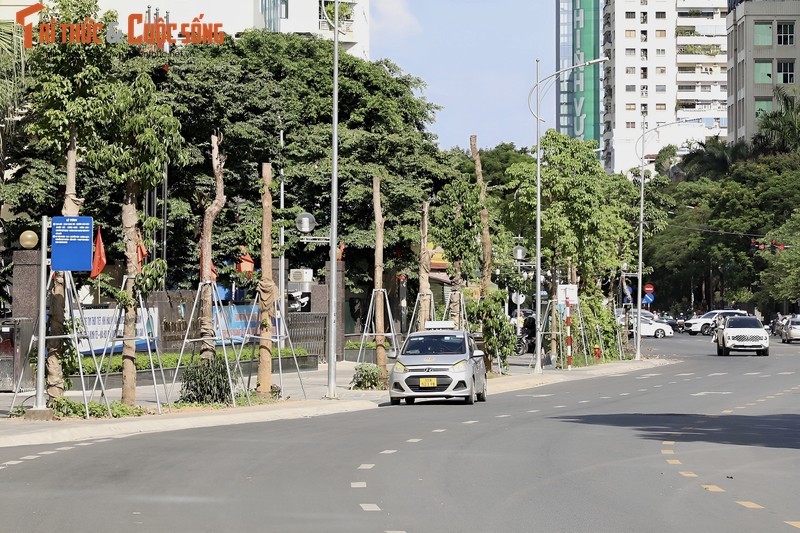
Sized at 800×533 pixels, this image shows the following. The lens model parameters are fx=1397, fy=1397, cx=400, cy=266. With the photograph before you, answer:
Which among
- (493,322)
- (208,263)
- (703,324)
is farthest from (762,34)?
(208,263)

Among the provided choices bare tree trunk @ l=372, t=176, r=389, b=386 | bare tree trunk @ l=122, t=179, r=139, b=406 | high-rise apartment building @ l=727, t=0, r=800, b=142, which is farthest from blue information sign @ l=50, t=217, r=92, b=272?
high-rise apartment building @ l=727, t=0, r=800, b=142

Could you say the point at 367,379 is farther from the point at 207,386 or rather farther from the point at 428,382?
the point at 207,386

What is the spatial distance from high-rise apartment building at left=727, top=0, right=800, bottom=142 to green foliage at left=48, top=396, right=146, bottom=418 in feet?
355

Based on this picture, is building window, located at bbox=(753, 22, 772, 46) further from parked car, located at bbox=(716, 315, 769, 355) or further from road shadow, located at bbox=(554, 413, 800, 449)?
road shadow, located at bbox=(554, 413, 800, 449)

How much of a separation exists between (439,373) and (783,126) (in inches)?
3272

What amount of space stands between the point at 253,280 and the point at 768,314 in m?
85.8

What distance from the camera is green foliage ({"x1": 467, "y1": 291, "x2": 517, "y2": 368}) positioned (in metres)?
40.5

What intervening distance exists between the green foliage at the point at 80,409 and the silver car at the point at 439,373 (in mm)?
6534

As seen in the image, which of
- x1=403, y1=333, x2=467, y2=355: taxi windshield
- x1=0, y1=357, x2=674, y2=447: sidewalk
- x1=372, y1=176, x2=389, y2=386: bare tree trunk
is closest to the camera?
x1=0, y1=357, x2=674, y2=447: sidewalk

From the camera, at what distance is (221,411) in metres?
26.4

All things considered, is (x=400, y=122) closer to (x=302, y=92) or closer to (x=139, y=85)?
(x=302, y=92)

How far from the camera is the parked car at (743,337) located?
200 feet

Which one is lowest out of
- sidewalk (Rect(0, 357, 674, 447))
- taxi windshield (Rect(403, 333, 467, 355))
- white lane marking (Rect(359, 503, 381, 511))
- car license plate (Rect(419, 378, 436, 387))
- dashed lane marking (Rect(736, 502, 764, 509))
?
sidewalk (Rect(0, 357, 674, 447))

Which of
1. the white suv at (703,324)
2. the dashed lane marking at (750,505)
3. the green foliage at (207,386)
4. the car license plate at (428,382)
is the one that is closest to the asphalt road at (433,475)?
the dashed lane marking at (750,505)
